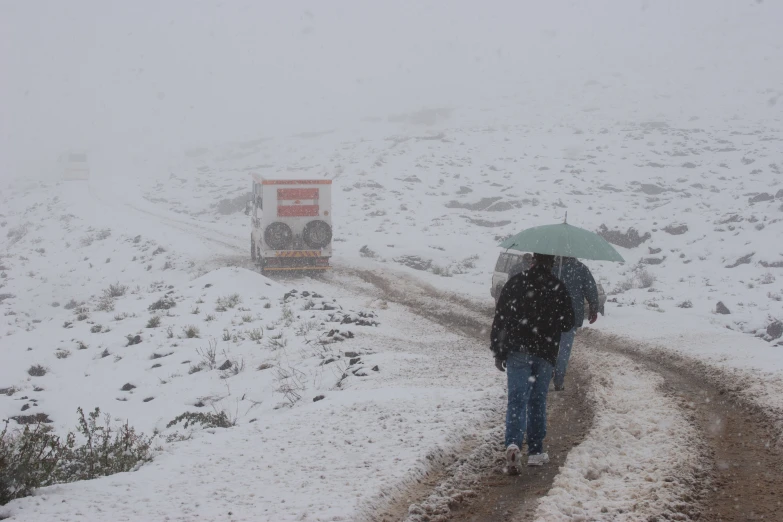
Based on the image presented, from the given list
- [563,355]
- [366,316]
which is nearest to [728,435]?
[563,355]

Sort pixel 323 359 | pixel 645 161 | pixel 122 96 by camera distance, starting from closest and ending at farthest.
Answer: pixel 323 359
pixel 645 161
pixel 122 96

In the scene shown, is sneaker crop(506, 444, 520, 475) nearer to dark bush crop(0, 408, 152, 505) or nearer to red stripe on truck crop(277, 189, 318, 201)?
dark bush crop(0, 408, 152, 505)

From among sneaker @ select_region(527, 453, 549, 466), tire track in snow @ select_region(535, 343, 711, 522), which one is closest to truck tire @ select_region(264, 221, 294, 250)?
tire track in snow @ select_region(535, 343, 711, 522)

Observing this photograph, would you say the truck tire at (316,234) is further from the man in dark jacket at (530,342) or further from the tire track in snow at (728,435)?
the man in dark jacket at (530,342)

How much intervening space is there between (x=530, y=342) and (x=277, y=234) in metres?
14.6

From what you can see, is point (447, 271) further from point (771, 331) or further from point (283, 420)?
point (283, 420)

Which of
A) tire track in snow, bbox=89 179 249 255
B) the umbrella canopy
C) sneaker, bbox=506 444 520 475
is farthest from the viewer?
tire track in snow, bbox=89 179 249 255

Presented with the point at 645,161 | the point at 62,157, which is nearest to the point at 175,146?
the point at 62,157

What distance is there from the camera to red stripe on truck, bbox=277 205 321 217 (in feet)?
64.3

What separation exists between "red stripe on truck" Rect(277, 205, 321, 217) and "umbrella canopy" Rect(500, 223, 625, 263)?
12.5m

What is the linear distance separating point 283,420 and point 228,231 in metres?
25.1

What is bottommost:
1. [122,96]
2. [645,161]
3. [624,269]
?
[624,269]

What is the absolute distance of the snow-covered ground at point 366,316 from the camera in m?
5.36

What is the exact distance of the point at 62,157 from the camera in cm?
6225
